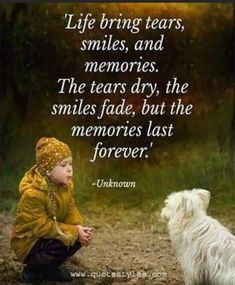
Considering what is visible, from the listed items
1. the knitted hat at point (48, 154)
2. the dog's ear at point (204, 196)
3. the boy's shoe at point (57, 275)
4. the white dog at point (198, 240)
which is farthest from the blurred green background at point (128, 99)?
the boy's shoe at point (57, 275)

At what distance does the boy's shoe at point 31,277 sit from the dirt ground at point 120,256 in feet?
0.23

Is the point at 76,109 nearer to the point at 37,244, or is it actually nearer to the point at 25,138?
the point at 25,138

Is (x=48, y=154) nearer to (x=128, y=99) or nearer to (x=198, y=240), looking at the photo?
(x=128, y=99)

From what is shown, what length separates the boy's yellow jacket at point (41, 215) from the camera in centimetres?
798

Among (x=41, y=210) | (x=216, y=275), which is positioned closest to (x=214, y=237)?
(x=216, y=275)

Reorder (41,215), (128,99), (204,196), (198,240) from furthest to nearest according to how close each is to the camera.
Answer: (128,99)
(41,215)
(204,196)
(198,240)

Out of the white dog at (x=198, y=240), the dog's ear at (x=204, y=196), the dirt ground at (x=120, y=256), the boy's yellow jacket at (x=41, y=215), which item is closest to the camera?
the white dog at (x=198, y=240)

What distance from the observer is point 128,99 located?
811cm

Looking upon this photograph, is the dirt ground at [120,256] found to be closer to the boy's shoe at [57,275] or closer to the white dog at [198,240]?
the boy's shoe at [57,275]

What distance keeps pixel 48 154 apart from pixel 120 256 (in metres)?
1.11

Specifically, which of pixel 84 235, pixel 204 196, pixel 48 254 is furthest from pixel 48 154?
pixel 204 196

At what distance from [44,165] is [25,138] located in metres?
0.31

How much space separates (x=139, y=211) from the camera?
8141mm

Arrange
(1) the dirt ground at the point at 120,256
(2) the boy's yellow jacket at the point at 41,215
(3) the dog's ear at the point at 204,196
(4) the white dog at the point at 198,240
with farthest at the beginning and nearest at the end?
(1) the dirt ground at the point at 120,256, (2) the boy's yellow jacket at the point at 41,215, (3) the dog's ear at the point at 204,196, (4) the white dog at the point at 198,240
